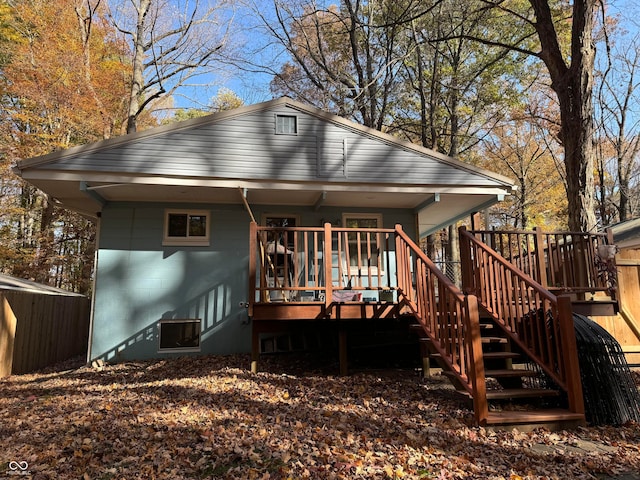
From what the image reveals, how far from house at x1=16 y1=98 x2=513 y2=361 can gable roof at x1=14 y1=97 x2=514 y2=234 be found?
0.02 meters

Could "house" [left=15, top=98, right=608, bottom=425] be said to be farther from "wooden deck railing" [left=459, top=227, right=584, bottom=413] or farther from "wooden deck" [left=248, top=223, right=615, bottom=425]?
"wooden deck railing" [left=459, top=227, right=584, bottom=413]

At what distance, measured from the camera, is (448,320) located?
→ 16.3 feet

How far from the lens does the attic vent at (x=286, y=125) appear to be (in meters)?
8.62

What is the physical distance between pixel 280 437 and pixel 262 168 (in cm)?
552

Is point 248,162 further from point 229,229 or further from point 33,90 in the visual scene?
point 33,90

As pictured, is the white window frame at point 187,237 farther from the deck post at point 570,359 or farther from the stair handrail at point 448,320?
the deck post at point 570,359

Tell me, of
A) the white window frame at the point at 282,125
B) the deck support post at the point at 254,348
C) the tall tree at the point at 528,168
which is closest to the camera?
the deck support post at the point at 254,348

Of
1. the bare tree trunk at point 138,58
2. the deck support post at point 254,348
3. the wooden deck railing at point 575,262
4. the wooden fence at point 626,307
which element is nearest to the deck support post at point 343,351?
the deck support post at point 254,348

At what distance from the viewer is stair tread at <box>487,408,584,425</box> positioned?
3.98 m

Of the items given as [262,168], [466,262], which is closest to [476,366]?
[466,262]

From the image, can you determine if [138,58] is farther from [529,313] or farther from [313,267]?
[529,313]

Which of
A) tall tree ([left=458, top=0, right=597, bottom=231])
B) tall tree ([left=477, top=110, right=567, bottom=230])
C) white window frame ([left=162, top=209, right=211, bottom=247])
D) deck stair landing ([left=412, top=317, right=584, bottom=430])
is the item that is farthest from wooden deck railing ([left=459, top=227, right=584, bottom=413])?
tall tree ([left=477, top=110, right=567, bottom=230])

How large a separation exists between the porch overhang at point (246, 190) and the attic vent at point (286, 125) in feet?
3.83

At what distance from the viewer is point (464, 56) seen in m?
18.4
